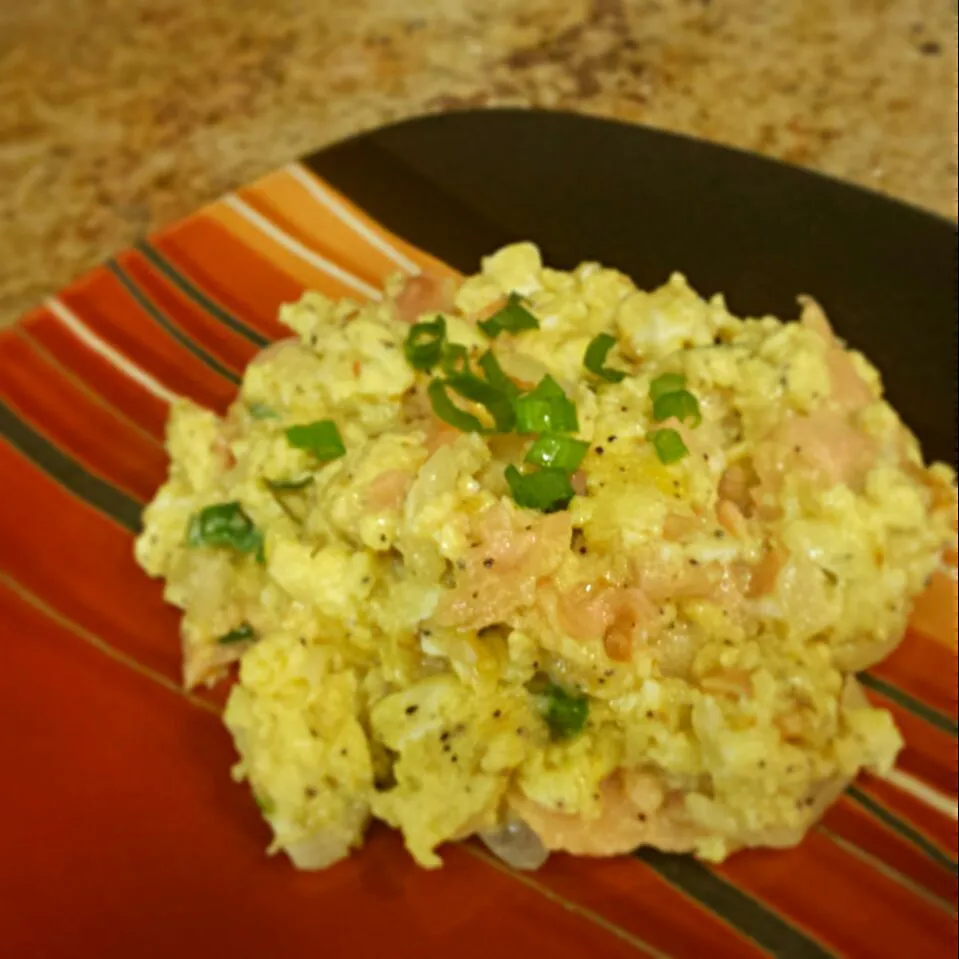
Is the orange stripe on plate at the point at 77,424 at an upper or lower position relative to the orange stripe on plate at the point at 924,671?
upper

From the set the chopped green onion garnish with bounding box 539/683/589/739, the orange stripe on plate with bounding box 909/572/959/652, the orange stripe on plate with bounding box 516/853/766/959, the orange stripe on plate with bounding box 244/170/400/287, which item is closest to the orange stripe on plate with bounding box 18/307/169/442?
the orange stripe on plate with bounding box 244/170/400/287

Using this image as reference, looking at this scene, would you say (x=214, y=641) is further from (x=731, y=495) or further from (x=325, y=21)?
(x=325, y=21)

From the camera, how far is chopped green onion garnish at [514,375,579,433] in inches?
58.1

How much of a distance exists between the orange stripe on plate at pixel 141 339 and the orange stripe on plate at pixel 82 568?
29cm

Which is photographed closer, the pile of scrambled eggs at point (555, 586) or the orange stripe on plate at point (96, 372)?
the pile of scrambled eggs at point (555, 586)

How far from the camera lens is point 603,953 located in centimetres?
133

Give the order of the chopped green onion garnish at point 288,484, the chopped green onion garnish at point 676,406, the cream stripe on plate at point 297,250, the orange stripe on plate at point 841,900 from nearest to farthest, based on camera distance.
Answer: the orange stripe on plate at point 841,900, the chopped green onion garnish at point 676,406, the chopped green onion garnish at point 288,484, the cream stripe on plate at point 297,250

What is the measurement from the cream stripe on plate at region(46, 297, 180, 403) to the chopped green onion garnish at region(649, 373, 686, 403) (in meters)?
0.88

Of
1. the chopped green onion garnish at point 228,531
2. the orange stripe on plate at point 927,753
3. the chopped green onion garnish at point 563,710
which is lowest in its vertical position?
the orange stripe on plate at point 927,753

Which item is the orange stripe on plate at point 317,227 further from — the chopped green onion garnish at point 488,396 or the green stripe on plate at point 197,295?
the chopped green onion garnish at point 488,396

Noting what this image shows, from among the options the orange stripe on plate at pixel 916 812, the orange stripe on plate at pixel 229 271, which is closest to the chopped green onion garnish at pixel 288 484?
the orange stripe on plate at pixel 229 271

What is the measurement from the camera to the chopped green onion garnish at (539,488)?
1.41 m

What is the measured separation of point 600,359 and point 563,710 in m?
0.55

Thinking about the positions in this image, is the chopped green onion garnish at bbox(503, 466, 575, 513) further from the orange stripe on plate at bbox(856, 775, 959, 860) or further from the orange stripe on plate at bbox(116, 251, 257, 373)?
the orange stripe on plate at bbox(116, 251, 257, 373)
